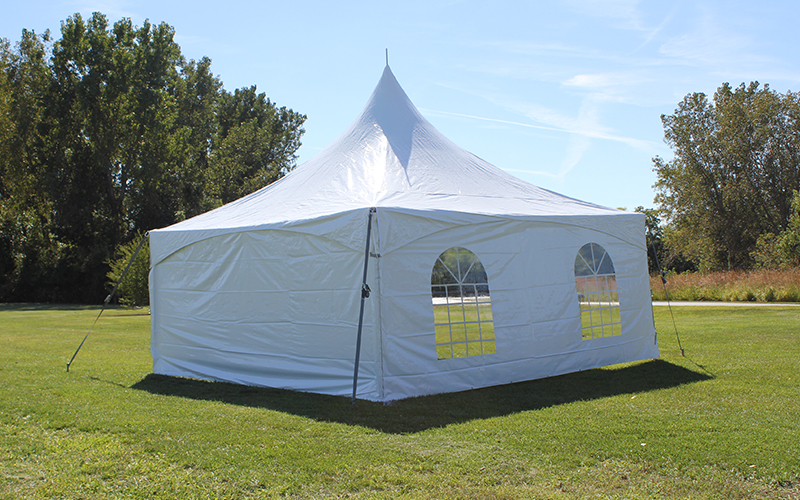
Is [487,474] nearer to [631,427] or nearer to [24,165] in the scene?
[631,427]

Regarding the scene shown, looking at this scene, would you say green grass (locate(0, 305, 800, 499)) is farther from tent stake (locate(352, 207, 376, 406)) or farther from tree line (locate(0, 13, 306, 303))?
tree line (locate(0, 13, 306, 303))

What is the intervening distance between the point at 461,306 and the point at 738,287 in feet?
55.8

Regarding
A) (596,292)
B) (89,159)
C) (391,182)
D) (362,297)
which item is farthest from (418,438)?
(89,159)

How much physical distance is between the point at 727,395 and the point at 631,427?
74.6 inches

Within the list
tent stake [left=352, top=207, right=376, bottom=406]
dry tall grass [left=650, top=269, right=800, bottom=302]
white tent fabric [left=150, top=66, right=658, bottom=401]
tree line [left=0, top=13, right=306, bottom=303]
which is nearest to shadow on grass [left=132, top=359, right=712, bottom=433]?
white tent fabric [left=150, top=66, right=658, bottom=401]

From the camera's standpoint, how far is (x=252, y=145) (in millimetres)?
36094

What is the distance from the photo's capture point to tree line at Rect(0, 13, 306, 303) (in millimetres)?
→ 29391

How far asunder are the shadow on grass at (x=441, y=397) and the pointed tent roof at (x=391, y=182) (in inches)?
81.2

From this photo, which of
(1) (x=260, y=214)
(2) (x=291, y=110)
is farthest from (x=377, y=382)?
(2) (x=291, y=110)

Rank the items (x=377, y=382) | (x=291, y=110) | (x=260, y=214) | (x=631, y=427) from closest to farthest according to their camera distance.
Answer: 1. (x=631, y=427)
2. (x=377, y=382)
3. (x=260, y=214)
4. (x=291, y=110)

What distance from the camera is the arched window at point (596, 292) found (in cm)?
784

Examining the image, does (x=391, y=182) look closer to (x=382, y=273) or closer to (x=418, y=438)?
(x=382, y=273)

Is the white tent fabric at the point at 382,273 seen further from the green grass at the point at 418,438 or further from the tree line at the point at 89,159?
the tree line at the point at 89,159

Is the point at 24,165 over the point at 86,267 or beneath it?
over
